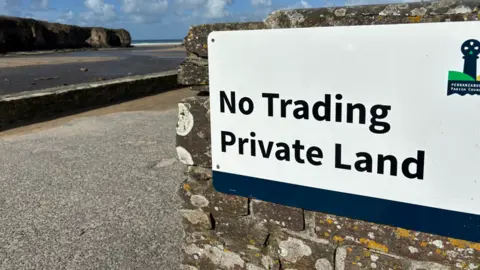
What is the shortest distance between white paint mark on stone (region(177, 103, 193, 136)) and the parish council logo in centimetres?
140

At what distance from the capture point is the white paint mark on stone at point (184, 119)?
242cm

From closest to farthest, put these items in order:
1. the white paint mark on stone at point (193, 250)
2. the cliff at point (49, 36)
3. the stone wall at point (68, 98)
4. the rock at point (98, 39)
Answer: the white paint mark on stone at point (193, 250), the stone wall at point (68, 98), the cliff at point (49, 36), the rock at point (98, 39)

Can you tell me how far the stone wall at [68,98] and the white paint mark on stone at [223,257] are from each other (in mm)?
6761

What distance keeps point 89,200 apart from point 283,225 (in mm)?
2829

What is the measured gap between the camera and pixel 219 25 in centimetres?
224

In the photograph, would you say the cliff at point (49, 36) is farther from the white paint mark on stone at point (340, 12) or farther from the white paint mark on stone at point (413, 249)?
the white paint mark on stone at point (413, 249)

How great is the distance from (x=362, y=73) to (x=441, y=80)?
333 millimetres

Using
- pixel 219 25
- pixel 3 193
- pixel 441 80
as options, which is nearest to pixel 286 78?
pixel 219 25

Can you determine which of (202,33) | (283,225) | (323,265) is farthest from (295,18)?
(323,265)

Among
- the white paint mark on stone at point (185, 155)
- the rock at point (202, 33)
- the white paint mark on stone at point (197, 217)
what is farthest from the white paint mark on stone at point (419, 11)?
the white paint mark on stone at point (197, 217)

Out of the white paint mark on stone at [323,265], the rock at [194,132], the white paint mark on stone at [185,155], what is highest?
the rock at [194,132]

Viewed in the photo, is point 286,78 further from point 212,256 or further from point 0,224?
point 0,224

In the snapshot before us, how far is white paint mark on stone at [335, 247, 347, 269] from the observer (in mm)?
2111

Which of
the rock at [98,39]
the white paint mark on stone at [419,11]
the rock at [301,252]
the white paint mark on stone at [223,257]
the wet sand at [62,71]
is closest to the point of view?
the white paint mark on stone at [419,11]
